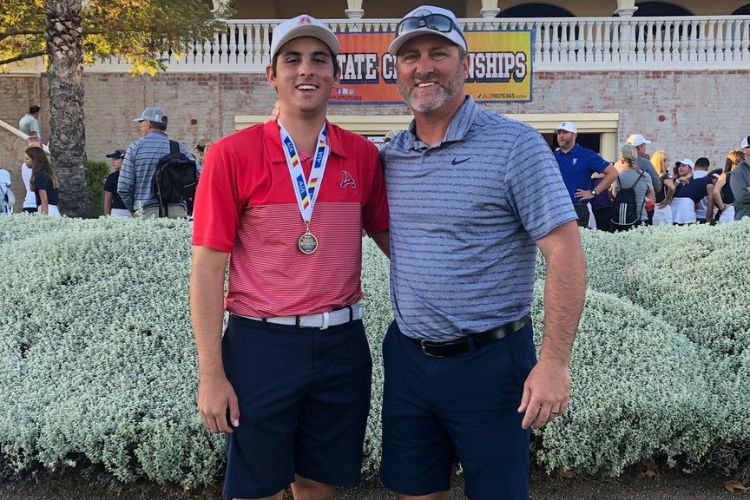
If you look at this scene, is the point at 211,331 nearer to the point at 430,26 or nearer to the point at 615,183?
the point at 430,26

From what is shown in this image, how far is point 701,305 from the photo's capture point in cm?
434

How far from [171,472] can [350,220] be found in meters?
1.80

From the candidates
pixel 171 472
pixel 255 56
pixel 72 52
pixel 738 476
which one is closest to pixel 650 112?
pixel 255 56

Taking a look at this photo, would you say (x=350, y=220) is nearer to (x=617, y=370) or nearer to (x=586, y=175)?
(x=617, y=370)

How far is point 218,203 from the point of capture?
2.25 metres

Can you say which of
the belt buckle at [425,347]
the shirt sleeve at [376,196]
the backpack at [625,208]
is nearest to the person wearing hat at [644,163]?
the backpack at [625,208]

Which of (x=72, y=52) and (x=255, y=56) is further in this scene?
(x=255, y=56)

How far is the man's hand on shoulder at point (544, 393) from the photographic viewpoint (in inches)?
84.4

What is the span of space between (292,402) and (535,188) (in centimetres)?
110

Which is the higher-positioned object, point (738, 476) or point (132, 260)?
point (132, 260)

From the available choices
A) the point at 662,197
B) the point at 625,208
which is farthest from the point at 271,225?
the point at 662,197

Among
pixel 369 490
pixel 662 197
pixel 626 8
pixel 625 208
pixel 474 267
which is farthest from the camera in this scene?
pixel 626 8

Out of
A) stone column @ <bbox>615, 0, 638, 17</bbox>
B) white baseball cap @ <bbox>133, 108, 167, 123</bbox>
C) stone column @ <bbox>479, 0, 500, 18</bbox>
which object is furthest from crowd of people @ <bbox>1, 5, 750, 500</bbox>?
stone column @ <bbox>615, 0, 638, 17</bbox>

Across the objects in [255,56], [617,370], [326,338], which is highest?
[255,56]
